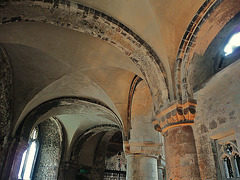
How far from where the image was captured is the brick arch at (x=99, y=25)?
413 cm

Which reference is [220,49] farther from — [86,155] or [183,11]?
[86,155]

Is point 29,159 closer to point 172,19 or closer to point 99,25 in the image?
point 99,25

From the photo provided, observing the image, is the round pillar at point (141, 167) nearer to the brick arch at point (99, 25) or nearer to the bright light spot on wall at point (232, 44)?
the brick arch at point (99, 25)

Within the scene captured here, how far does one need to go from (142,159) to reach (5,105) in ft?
15.8

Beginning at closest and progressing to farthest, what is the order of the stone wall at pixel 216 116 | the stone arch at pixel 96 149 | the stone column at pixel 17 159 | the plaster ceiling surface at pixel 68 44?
the stone wall at pixel 216 116, the plaster ceiling surface at pixel 68 44, the stone column at pixel 17 159, the stone arch at pixel 96 149

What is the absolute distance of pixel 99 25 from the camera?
14.9 feet

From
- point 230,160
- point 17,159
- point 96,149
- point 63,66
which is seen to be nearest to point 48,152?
point 96,149

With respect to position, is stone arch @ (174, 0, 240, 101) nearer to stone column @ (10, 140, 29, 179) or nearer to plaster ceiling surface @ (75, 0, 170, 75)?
plaster ceiling surface @ (75, 0, 170, 75)

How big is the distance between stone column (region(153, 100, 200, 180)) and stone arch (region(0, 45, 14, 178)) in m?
5.15

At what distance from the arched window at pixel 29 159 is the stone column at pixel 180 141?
819 cm

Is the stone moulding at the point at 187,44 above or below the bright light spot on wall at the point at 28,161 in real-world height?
above

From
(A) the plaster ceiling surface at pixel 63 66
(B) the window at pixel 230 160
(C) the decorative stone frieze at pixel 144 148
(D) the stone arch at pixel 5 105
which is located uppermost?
(A) the plaster ceiling surface at pixel 63 66

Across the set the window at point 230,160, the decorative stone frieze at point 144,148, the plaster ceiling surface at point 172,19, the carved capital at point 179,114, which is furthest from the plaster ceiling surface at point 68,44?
the window at point 230,160

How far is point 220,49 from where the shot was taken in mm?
4270
